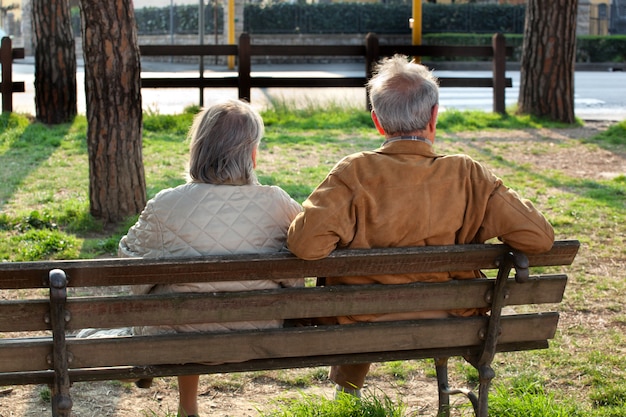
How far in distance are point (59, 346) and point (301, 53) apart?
11992 mm

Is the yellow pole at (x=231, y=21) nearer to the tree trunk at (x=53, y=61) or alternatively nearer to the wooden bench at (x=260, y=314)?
the tree trunk at (x=53, y=61)

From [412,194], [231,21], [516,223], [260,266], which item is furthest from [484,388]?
[231,21]

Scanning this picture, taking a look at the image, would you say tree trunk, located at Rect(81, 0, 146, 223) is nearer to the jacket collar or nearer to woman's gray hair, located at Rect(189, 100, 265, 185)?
woman's gray hair, located at Rect(189, 100, 265, 185)

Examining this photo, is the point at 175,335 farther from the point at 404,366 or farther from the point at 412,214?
the point at 404,366

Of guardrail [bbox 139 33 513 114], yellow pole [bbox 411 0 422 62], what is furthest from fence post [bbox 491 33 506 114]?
yellow pole [bbox 411 0 422 62]

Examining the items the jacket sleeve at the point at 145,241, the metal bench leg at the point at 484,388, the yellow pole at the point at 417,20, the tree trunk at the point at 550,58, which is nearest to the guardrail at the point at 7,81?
the yellow pole at the point at 417,20

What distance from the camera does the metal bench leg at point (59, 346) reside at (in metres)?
2.96

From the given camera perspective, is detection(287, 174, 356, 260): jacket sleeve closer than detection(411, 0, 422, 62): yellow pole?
Yes

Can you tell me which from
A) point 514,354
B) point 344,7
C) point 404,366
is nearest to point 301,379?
point 404,366

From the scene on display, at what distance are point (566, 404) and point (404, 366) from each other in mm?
907

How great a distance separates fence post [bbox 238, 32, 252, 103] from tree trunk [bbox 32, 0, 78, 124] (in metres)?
2.33

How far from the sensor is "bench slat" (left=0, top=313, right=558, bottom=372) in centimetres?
314

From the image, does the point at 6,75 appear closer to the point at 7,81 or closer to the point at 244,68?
the point at 7,81

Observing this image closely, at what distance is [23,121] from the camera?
12945 millimetres
